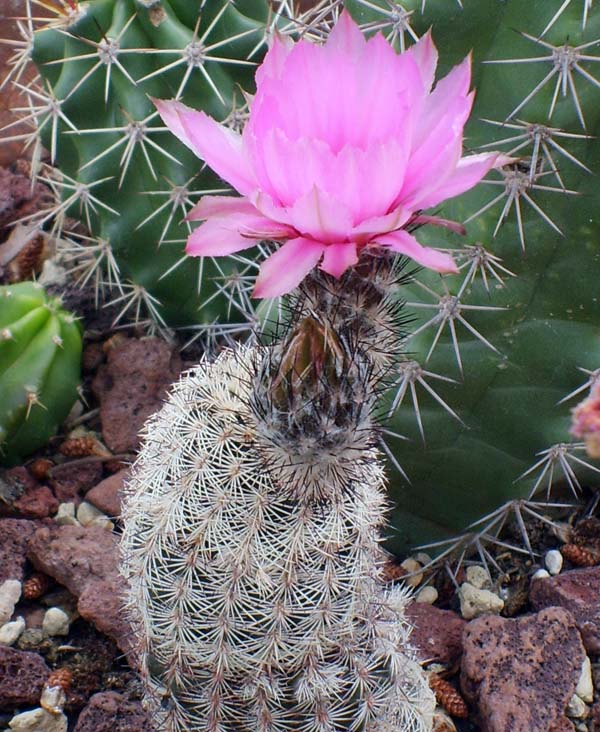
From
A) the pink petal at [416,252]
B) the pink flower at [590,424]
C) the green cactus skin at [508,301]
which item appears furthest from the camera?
the green cactus skin at [508,301]

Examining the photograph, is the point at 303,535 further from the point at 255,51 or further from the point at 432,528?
the point at 255,51

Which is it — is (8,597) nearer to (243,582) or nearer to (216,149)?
(243,582)

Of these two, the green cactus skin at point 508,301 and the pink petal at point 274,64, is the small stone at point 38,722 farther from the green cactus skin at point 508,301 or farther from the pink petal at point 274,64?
the pink petal at point 274,64

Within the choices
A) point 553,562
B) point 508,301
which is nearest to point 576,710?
point 553,562

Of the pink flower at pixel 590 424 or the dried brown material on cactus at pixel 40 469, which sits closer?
the pink flower at pixel 590 424

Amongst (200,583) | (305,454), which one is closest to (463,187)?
(305,454)

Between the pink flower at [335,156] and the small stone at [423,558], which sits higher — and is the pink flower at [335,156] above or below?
above

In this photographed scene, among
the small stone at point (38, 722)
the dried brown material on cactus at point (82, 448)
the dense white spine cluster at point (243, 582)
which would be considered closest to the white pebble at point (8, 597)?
the small stone at point (38, 722)
